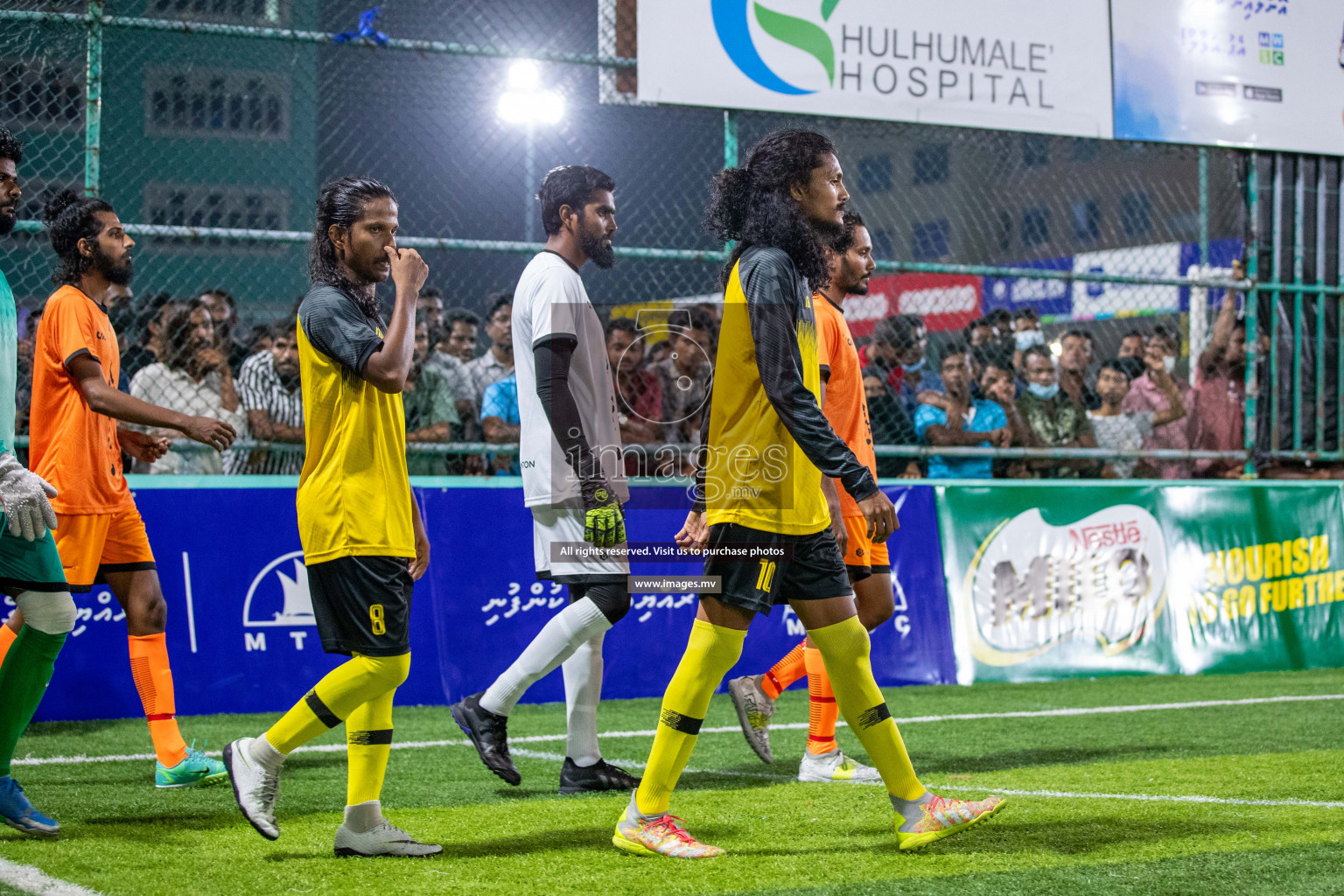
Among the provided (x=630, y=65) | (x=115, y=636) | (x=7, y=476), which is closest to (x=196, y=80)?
(x=630, y=65)

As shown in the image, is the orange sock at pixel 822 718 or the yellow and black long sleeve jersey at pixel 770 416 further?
the orange sock at pixel 822 718

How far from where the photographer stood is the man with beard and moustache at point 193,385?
813cm

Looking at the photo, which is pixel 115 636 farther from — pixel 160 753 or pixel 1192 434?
pixel 1192 434

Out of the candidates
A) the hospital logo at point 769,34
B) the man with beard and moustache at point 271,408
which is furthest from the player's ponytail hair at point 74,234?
the hospital logo at point 769,34

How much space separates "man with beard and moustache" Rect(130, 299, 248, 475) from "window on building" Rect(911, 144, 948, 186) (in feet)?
46.4

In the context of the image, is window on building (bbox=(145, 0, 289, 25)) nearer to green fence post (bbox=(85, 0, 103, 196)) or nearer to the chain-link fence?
the chain-link fence

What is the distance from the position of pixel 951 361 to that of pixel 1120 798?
16.5 feet

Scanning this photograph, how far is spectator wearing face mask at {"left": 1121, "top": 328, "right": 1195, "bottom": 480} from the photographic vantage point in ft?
34.2

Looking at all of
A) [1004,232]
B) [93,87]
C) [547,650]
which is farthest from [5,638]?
Result: [1004,232]

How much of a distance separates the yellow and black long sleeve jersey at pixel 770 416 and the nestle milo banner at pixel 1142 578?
5.37 m

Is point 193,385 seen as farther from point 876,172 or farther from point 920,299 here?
point 876,172

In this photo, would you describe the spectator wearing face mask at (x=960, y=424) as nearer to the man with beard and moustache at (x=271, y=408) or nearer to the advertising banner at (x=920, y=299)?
the man with beard and moustache at (x=271, y=408)

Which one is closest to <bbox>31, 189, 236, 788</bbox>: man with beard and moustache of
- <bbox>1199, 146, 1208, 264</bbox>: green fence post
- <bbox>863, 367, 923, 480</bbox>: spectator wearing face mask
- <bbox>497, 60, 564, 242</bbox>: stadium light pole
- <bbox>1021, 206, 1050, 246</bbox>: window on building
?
<bbox>497, 60, 564, 242</bbox>: stadium light pole

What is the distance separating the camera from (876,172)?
20.7 metres
